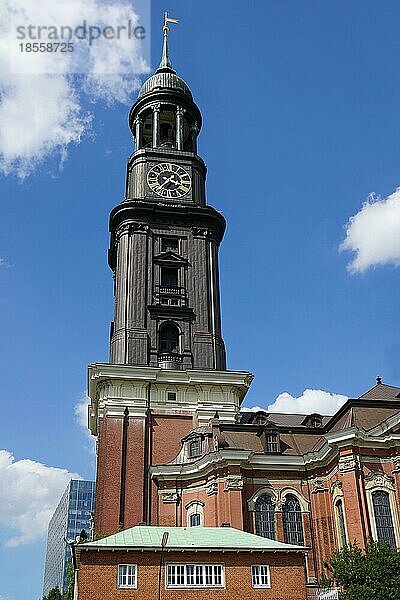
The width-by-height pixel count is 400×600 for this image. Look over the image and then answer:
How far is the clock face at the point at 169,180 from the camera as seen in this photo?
189 feet

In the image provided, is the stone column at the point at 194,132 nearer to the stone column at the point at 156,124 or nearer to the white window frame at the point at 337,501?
the stone column at the point at 156,124

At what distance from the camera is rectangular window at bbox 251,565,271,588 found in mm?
29984

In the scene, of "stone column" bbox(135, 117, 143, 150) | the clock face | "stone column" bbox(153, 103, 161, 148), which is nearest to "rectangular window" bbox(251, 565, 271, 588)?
the clock face

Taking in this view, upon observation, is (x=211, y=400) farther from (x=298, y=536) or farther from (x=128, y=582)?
(x=128, y=582)

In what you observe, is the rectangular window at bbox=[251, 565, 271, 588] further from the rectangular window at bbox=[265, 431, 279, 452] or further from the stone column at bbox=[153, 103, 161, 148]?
the stone column at bbox=[153, 103, 161, 148]

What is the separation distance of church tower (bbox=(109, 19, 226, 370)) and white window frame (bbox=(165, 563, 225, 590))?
2094 cm

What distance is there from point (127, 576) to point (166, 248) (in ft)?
98.8

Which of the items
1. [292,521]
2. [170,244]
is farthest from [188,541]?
[170,244]

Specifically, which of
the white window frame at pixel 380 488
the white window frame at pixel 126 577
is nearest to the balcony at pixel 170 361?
the white window frame at pixel 380 488

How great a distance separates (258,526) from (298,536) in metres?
2.59

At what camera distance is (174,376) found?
4862cm

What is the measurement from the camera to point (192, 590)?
29.2 metres

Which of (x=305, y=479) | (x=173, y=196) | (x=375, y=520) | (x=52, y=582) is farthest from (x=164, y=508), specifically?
(x=52, y=582)

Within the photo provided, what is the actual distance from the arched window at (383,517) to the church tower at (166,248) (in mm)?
15743
